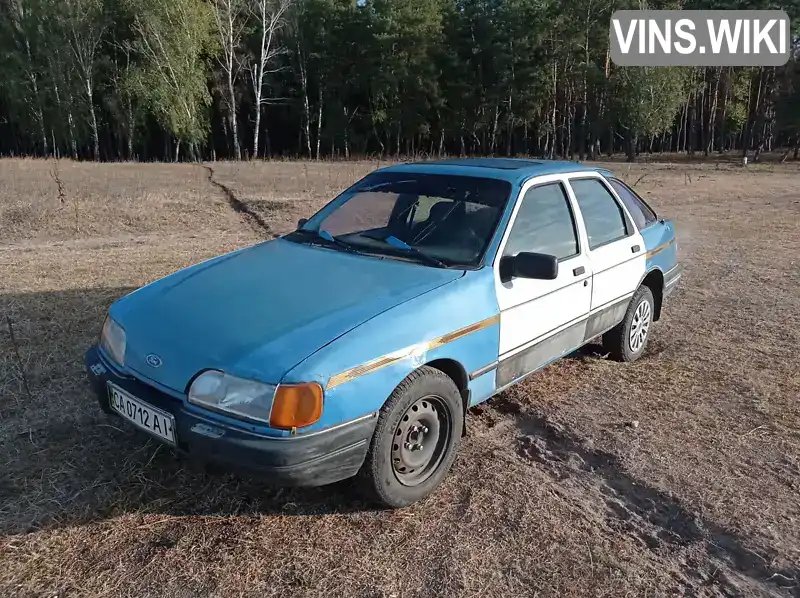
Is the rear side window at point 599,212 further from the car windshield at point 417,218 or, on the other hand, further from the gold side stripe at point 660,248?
the car windshield at point 417,218

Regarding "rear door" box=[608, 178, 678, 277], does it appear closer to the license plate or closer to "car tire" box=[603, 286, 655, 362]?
"car tire" box=[603, 286, 655, 362]

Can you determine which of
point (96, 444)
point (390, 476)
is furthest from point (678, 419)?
point (96, 444)

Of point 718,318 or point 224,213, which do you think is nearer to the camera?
point 718,318

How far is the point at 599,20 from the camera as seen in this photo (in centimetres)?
3784

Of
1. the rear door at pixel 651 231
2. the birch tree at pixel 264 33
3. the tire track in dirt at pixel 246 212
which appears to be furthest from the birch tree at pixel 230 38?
the rear door at pixel 651 231

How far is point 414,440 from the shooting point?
292 cm

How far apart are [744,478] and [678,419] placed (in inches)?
27.3

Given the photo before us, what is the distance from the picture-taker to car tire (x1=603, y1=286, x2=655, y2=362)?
473cm

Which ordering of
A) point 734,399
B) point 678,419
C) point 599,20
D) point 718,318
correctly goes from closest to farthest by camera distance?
point 678,419 < point 734,399 < point 718,318 < point 599,20

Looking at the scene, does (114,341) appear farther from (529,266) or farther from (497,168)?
(497,168)

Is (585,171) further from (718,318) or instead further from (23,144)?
(23,144)

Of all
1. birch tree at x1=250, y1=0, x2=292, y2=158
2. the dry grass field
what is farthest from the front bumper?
birch tree at x1=250, y1=0, x2=292, y2=158

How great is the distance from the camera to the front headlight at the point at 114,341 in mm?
2854

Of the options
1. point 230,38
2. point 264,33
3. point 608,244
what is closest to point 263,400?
point 608,244
